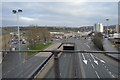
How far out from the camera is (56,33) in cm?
5075

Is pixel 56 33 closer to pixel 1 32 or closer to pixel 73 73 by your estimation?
pixel 1 32

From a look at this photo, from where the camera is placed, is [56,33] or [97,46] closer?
[97,46]

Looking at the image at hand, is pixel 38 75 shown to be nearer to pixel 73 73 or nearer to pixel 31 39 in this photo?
pixel 73 73

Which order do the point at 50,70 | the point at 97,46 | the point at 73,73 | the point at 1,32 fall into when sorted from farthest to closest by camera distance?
1. the point at 97,46
2. the point at 1,32
3. the point at 73,73
4. the point at 50,70

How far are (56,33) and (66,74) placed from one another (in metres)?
49.4

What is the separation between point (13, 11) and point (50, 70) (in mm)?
9910

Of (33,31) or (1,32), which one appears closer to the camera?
(1,32)

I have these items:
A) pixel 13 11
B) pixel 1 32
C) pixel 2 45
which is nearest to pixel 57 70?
pixel 13 11

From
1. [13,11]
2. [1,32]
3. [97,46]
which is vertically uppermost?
[13,11]

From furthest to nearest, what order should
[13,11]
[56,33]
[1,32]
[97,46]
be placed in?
[56,33] < [97,46] < [1,32] < [13,11]

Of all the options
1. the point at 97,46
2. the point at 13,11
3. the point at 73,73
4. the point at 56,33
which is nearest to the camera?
the point at 73,73

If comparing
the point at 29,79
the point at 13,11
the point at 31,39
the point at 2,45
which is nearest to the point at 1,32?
the point at 2,45

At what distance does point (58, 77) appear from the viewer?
128cm

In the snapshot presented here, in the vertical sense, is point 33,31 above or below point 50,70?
above
